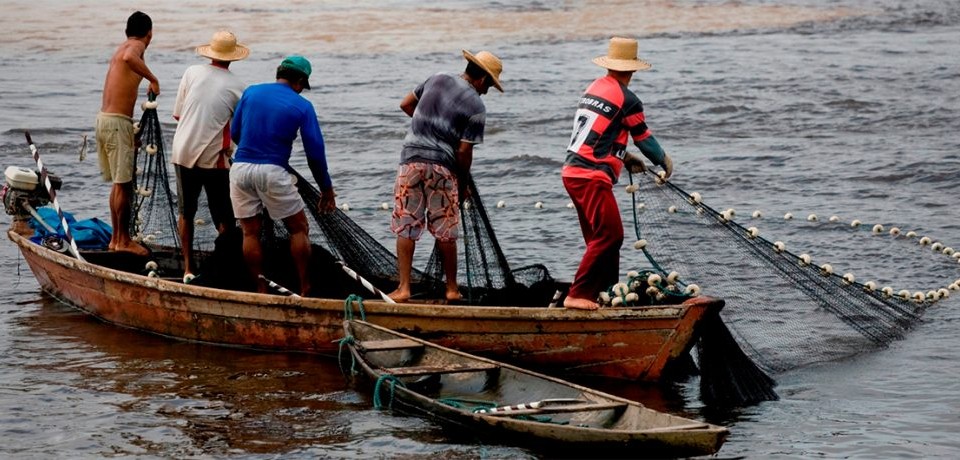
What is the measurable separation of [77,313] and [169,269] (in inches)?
30.8

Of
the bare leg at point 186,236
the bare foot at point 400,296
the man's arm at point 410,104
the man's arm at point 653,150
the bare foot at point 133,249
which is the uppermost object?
the man's arm at point 410,104

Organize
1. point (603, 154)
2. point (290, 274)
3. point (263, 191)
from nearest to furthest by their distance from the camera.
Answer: point (603, 154)
point (263, 191)
point (290, 274)

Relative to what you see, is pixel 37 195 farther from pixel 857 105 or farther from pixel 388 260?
pixel 857 105

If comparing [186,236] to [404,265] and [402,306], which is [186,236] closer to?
[404,265]

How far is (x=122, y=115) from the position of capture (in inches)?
394

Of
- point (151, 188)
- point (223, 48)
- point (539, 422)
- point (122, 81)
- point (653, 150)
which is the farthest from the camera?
point (151, 188)

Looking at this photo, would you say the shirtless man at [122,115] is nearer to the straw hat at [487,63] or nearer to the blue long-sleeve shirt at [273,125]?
the blue long-sleeve shirt at [273,125]

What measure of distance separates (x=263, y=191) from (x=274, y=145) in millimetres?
310

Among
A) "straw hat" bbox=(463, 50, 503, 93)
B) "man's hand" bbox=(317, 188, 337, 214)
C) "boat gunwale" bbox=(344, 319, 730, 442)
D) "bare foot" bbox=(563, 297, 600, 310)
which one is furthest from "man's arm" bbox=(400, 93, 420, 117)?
"bare foot" bbox=(563, 297, 600, 310)

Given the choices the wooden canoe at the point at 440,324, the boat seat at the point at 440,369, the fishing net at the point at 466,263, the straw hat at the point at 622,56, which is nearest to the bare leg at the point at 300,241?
the fishing net at the point at 466,263

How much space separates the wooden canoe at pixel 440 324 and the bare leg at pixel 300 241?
34 centimetres

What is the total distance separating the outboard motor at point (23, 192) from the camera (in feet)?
34.2

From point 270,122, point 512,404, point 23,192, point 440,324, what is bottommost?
point 512,404

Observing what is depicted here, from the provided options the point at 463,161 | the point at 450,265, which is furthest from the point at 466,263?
the point at 463,161
